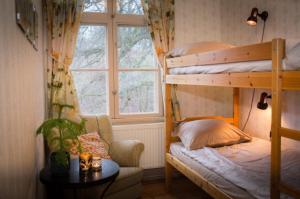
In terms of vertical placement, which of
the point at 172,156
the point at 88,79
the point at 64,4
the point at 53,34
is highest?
the point at 64,4

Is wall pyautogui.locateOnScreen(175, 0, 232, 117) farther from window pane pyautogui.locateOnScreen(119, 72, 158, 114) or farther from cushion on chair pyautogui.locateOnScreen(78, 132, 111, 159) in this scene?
cushion on chair pyautogui.locateOnScreen(78, 132, 111, 159)

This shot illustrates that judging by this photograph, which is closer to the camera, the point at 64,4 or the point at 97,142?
the point at 97,142

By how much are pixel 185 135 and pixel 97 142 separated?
0.92 metres

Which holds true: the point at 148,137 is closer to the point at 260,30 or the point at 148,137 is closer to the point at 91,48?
the point at 91,48

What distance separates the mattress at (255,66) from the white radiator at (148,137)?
100cm

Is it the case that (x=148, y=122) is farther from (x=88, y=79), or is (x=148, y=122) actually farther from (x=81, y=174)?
(x=81, y=174)

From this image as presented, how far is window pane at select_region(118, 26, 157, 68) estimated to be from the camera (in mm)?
3684

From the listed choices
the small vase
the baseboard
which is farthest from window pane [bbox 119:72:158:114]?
the small vase

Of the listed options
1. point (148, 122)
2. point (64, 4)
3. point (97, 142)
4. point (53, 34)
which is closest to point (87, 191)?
point (97, 142)

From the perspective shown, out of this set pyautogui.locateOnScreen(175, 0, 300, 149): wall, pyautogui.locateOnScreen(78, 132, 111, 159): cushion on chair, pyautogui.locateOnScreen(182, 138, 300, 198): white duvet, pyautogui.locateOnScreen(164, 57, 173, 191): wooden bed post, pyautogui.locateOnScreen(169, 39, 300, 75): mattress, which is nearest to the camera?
pyautogui.locateOnScreen(169, 39, 300, 75): mattress

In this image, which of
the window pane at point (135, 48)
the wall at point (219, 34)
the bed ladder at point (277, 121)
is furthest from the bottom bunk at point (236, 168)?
the window pane at point (135, 48)

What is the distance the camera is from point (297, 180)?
2.03 metres

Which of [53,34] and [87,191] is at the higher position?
[53,34]

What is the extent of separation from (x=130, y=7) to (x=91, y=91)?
44.3 inches
